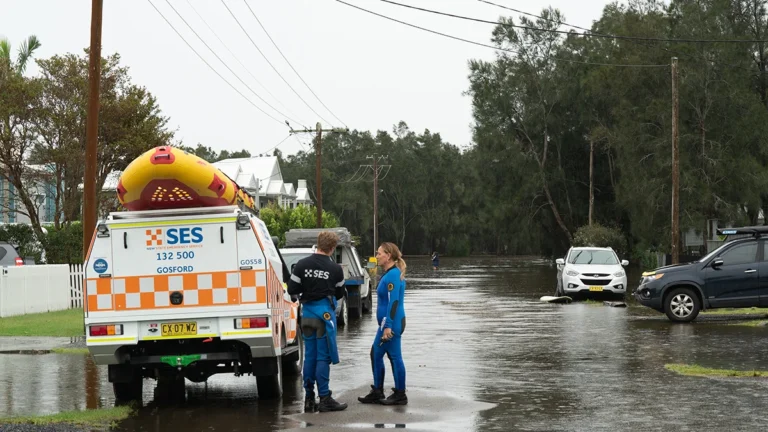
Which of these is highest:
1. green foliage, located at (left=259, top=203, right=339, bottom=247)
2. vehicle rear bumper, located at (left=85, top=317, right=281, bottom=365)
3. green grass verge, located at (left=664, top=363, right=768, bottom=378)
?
green foliage, located at (left=259, top=203, right=339, bottom=247)

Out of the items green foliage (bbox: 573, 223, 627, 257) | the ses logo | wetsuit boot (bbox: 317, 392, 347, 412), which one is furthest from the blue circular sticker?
green foliage (bbox: 573, 223, 627, 257)

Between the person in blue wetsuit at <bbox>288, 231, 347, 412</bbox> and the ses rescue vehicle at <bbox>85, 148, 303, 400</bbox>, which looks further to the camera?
the ses rescue vehicle at <bbox>85, 148, 303, 400</bbox>

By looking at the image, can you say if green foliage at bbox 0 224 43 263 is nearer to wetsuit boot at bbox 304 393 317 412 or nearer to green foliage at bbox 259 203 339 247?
green foliage at bbox 259 203 339 247

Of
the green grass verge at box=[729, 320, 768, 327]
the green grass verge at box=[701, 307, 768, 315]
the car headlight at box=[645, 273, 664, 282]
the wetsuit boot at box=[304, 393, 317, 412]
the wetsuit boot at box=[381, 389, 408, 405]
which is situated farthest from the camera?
the green grass verge at box=[701, 307, 768, 315]

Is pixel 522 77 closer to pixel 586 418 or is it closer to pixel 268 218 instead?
pixel 268 218

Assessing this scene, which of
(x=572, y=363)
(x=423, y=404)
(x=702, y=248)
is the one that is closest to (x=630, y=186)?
(x=702, y=248)

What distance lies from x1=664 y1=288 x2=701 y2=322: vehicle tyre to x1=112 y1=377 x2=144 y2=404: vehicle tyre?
13.5 metres

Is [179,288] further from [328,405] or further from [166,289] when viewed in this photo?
[328,405]

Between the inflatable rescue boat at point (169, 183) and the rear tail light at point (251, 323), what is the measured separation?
4.48ft

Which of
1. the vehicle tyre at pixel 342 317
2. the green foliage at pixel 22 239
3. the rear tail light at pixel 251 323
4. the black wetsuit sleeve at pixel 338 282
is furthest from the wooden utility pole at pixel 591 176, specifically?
the rear tail light at pixel 251 323

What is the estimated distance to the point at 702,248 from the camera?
56.8m

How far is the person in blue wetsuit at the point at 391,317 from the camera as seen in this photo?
11.2 meters

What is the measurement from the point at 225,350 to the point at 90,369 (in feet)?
14.6

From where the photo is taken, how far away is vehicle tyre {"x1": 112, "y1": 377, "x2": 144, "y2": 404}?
12.0 m
